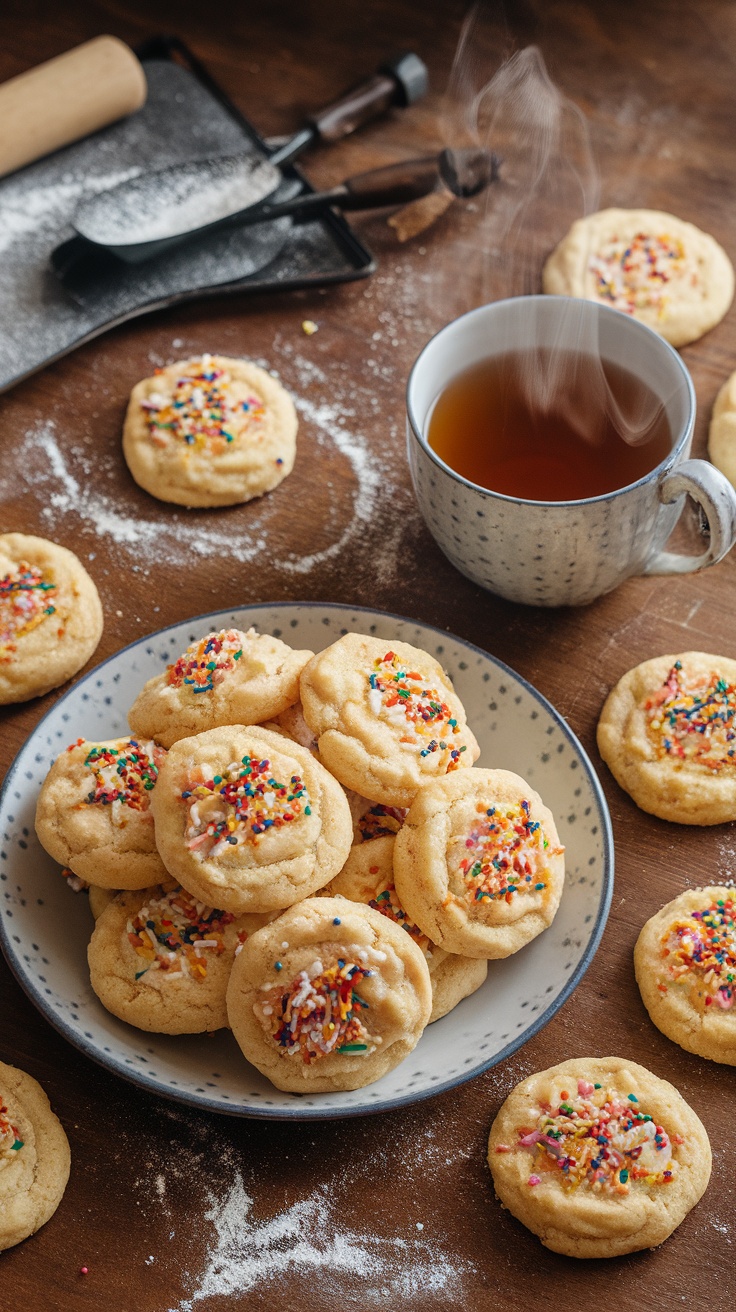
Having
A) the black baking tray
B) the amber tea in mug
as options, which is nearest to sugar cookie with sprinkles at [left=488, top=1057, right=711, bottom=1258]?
the amber tea in mug

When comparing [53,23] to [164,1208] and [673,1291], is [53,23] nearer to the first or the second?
[164,1208]

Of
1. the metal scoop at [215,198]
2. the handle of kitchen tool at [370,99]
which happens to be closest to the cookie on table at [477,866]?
the metal scoop at [215,198]

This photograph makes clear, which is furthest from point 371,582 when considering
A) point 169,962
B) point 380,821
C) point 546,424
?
point 169,962

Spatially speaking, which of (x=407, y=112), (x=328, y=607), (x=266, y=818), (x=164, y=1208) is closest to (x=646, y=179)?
(x=407, y=112)

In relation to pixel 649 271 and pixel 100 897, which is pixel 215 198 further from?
pixel 100 897

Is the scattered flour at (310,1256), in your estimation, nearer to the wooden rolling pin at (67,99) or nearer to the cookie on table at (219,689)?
the cookie on table at (219,689)

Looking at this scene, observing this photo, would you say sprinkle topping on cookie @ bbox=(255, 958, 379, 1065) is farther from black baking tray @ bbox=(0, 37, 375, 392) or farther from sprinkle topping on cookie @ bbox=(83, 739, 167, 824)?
black baking tray @ bbox=(0, 37, 375, 392)
